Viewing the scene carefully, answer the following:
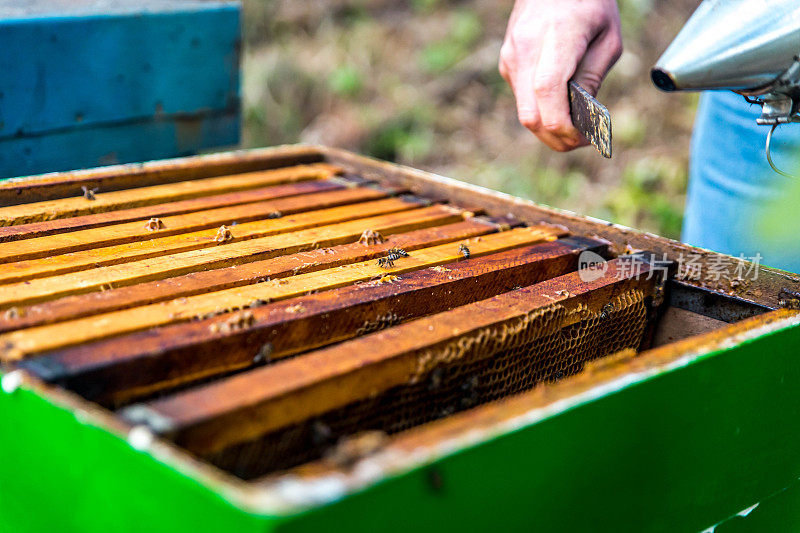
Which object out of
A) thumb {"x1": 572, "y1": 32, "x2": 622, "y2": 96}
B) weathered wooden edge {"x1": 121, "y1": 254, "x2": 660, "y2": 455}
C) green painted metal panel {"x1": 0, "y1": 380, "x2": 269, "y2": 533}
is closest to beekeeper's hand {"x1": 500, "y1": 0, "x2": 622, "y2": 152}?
thumb {"x1": 572, "y1": 32, "x2": 622, "y2": 96}

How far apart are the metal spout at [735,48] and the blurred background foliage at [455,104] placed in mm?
3663

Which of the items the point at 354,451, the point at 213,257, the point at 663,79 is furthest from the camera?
the point at 213,257

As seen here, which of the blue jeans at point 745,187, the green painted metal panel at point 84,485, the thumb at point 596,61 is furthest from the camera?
the blue jeans at point 745,187

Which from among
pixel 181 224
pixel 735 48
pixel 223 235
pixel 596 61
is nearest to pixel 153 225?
pixel 181 224

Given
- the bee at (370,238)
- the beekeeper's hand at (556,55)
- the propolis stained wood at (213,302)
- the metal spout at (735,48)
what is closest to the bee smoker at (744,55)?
the metal spout at (735,48)

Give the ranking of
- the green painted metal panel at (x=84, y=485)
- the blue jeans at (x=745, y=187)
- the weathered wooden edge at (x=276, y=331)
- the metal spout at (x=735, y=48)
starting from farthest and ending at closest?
the blue jeans at (x=745, y=187) < the metal spout at (x=735, y=48) < the weathered wooden edge at (x=276, y=331) < the green painted metal panel at (x=84, y=485)

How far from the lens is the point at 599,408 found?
1128mm

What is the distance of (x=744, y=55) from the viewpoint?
144 centimetres

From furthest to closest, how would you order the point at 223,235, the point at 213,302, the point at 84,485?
the point at 223,235 < the point at 213,302 < the point at 84,485

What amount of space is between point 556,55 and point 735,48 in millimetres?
446

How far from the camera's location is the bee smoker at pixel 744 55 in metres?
1.41

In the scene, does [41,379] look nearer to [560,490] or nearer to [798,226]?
[560,490]

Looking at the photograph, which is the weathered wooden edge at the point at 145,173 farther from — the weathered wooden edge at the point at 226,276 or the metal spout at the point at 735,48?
the metal spout at the point at 735,48

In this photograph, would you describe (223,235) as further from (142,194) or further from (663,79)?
(663,79)
